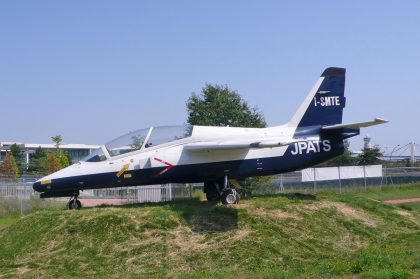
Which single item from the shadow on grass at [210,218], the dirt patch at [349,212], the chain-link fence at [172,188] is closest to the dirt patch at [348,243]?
the dirt patch at [349,212]

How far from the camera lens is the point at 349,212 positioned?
14.8 metres

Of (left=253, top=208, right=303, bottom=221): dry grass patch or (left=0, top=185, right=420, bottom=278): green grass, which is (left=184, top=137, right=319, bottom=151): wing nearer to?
(left=0, top=185, right=420, bottom=278): green grass

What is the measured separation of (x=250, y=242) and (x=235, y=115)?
1895 cm

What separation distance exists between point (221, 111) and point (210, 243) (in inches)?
751

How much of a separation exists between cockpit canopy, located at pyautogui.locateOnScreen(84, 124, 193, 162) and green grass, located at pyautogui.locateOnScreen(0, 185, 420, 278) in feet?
7.29

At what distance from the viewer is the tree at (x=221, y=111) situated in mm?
30172

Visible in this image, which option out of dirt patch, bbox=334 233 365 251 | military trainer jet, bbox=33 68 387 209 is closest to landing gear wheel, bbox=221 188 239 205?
military trainer jet, bbox=33 68 387 209

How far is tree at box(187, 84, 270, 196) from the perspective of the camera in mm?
30172

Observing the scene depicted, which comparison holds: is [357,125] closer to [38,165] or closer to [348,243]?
[348,243]

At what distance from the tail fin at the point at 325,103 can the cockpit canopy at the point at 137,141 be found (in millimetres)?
4083

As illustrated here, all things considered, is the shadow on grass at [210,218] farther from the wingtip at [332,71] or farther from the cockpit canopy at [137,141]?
the wingtip at [332,71]

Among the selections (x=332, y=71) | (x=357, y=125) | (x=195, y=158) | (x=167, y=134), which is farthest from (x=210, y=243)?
(x=332, y=71)

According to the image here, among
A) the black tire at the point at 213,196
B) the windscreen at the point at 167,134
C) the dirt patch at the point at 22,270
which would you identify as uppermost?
the windscreen at the point at 167,134

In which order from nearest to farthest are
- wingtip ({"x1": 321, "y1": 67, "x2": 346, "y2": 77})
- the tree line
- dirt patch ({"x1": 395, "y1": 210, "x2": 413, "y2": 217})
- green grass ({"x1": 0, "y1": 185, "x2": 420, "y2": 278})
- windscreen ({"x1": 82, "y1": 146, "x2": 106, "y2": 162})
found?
green grass ({"x1": 0, "y1": 185, "x2": 420, "y2": 278}) → windscreen ({"x1": 82, "y1": 146, "x2": 106, "y2": 162}) → dirt patch ({"x1": 395, "y1": 210, "x2": 413, "y2": 217}) → wingtip ({"x1": 321, "y1": 67, "x2": 346, "y2": 77}) → the tree line
